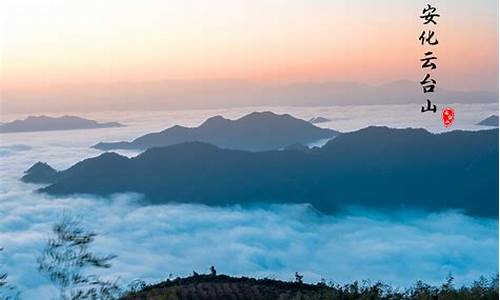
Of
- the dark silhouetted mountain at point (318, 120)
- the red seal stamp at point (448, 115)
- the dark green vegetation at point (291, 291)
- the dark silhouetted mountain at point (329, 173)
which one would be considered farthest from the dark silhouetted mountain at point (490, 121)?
the dark green vegetation at point (291, 291)

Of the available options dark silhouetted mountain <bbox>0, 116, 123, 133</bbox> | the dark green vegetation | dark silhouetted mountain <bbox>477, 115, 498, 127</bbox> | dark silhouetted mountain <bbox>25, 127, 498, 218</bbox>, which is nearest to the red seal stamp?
the dark green vegetation

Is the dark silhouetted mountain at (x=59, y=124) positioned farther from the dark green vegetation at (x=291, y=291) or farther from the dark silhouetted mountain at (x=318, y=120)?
the dark green vegetation at (x=291, y=291)

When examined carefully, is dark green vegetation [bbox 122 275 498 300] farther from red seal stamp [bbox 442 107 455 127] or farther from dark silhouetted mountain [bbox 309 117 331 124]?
dark silhouetted mountain [bbox 309 117 331 124]

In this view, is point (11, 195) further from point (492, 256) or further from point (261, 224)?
point (492, 256)

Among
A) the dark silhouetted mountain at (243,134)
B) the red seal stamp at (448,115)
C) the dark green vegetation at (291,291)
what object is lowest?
the dark green vegetation at (291,291)

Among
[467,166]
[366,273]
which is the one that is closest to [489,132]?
[467,166]

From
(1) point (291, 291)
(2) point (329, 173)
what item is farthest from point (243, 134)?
(1) point (291, 291)

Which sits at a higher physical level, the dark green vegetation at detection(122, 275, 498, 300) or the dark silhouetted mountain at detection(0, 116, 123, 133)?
the dark silhouetted mountain at detection(0, 116, 123, 133)
